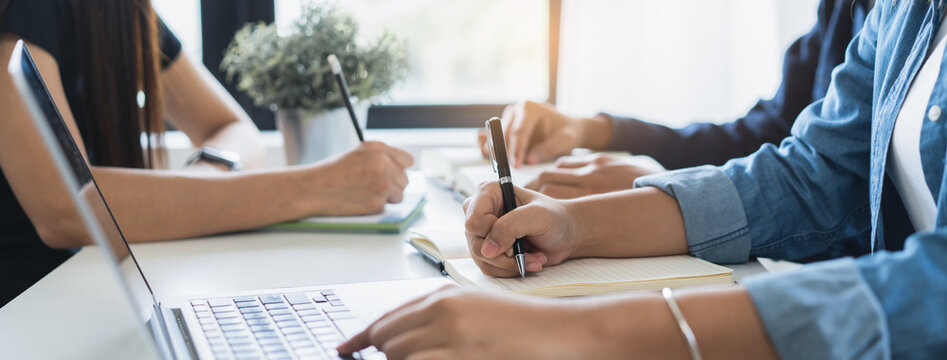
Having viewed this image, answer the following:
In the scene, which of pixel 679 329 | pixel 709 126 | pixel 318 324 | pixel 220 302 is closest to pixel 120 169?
pixel 220 302

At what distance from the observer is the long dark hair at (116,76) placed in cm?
113

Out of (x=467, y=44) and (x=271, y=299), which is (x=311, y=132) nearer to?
(x=271, y=299)

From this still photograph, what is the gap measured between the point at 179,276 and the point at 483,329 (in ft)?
1.49

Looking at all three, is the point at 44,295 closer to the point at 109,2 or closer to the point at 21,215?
the point at 21,215

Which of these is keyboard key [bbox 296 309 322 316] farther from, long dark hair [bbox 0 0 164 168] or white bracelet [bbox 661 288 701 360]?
long dark hair [bbox 0 0 164 168]

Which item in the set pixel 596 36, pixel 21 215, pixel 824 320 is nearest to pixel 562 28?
pixel 596 36

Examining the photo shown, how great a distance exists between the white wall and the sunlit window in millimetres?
241

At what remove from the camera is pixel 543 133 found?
1401mm

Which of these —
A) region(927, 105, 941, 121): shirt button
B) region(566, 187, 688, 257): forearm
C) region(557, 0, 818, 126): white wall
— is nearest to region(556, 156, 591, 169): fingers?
region(566, 187, 688, 257): forearm

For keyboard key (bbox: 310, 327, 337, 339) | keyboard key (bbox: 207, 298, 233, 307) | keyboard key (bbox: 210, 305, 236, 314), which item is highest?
keyboard key (bbox: 310, 327, 337, 339)

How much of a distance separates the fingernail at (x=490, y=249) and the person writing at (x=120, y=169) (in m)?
0.38

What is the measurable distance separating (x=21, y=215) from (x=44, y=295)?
42cm

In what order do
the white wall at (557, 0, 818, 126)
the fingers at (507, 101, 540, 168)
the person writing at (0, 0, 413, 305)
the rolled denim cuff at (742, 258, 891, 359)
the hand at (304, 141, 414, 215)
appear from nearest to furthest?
1. the rolled denim cuff at (742, 258, 891, 359)
2. the person writing at (0, 0, 413, 305)
3. the hand at (304, 141, 414, 215)
4. the fingers at (507, 101, 540, 168)
5. the white wall at (557, 0, 818, 126)

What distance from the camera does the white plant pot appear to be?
4.58ft
